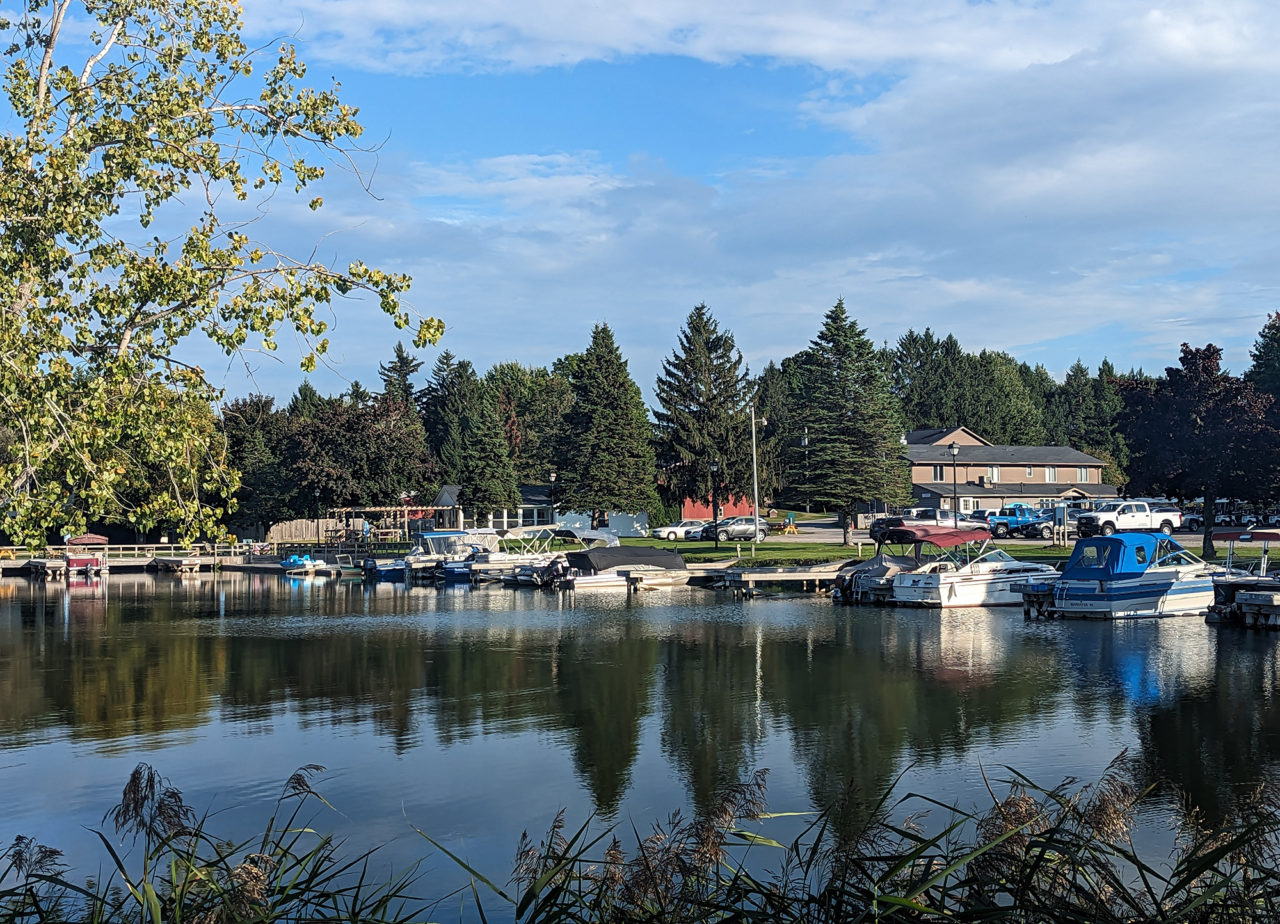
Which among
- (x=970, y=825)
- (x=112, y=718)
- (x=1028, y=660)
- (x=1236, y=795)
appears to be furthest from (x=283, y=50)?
(x=1028, y=660)

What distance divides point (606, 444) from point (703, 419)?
6980 mm

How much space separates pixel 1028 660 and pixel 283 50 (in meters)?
24.1

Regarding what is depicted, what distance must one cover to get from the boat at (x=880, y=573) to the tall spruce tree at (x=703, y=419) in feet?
104

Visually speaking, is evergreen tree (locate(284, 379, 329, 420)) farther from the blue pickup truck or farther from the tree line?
the blue pickup truck

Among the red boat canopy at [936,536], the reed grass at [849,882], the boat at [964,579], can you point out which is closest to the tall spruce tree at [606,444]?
the red boat canopy at [936,536]

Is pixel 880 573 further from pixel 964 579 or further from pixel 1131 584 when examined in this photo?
pixel 1131 584

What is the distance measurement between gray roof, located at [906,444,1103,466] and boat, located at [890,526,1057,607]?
55526mm

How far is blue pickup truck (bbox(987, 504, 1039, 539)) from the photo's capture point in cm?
7206

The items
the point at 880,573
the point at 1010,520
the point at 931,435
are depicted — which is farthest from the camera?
the point at 931,435

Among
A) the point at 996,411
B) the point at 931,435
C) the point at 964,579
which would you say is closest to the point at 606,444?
the point at 964,579

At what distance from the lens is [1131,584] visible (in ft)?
119

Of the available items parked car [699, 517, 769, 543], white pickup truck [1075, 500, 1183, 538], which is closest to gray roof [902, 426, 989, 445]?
parked car [699, 517, 769, 543]

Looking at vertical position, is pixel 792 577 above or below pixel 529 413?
below

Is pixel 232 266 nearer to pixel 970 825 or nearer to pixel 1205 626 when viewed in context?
pixel 970 825
